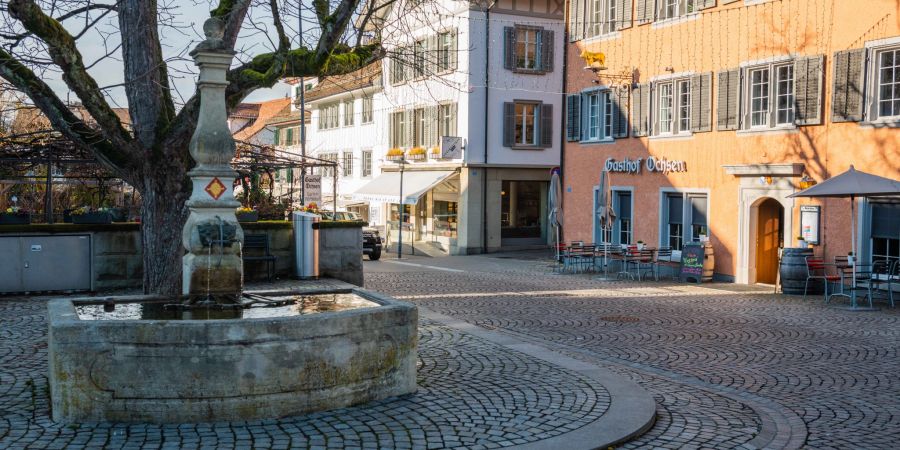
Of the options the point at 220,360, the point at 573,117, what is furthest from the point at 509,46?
the point at 220,360

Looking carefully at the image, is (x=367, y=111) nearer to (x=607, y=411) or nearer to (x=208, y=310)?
(x=208, y=310)

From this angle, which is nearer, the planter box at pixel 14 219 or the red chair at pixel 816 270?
the planter box at pixel 14 219

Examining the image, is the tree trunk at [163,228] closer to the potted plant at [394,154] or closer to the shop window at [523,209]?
the shop window at [523,209]

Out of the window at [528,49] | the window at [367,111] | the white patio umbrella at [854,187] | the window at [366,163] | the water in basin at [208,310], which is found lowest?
the water in basin at [208,310]

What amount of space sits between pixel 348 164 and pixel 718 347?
3767cm

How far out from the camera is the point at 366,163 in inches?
1844

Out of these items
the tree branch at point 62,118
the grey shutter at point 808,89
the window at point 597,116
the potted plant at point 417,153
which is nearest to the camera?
the tree branch at point 62,118

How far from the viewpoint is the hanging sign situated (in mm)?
20484

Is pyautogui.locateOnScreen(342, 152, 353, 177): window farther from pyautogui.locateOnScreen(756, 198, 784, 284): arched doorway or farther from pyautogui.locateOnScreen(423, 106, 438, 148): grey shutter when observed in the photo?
pyautogui.locateOnScreen(756, 198, 784, 284): arched doorway

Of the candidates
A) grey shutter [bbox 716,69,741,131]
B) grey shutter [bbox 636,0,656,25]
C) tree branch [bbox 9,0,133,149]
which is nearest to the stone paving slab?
tree branch [bbox 9,0,133,149]

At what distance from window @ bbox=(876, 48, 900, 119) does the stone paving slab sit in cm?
1196

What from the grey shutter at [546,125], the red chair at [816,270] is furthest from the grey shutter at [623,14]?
the grey shutter at [546,125]

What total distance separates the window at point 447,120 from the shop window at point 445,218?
2.92 m

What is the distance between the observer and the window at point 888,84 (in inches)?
742
